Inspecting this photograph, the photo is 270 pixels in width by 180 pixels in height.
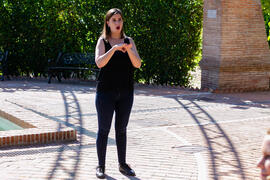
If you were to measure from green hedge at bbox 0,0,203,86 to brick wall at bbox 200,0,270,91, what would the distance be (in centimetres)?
118

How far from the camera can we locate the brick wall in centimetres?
1277

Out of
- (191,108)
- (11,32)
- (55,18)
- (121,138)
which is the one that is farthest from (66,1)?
(121,138)

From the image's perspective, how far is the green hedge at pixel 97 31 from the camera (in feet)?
47.0

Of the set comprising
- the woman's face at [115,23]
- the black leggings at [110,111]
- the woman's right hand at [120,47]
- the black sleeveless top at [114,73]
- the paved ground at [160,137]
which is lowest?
the paved ground at [160,137]

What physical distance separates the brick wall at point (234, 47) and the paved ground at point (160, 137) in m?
0.67

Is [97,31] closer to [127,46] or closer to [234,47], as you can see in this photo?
[234,47]

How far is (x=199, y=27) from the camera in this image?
574 inches

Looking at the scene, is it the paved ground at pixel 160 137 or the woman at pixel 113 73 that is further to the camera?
the paved ground at pixel 160 137

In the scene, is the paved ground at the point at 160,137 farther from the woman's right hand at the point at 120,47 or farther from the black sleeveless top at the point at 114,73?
the woman's right hand at the point at 120,47

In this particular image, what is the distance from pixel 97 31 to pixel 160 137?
7.86m

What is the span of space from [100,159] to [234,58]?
8.07 m

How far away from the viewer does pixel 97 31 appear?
15.0 m

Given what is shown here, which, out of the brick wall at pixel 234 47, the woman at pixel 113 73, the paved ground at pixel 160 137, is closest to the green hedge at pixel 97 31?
the brick wall at pixel 234 47

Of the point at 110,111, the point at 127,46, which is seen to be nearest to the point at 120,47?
the point at 127,46
